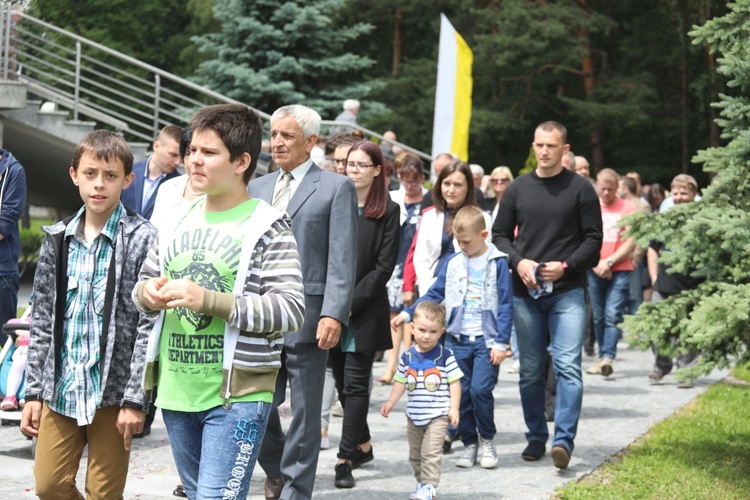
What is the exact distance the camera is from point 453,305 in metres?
7.41

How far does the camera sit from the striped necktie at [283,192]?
5727 millimetres

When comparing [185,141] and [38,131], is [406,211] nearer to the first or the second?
[185,141]

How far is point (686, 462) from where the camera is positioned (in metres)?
7.30

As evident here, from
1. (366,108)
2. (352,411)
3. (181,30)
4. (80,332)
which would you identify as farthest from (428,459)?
(181,30)

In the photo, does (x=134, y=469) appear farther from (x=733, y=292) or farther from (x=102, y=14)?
(x=102, y=14)

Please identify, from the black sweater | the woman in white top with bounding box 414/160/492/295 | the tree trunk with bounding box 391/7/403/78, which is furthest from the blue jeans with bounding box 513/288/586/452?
the tree trunk with bounding box 391/7/403/78

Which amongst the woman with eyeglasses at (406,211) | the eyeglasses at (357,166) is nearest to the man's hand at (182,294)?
the eyeglasses at (357,166)

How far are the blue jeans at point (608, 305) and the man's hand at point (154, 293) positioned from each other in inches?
355

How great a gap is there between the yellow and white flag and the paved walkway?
792 cm

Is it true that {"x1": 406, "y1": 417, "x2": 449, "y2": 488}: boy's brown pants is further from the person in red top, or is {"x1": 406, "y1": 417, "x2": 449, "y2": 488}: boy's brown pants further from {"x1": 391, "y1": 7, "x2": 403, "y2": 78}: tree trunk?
{"x1": 391, "y1": 7, "x2": 403, "y2": 78}: tree trunk

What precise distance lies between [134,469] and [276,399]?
1540 mm

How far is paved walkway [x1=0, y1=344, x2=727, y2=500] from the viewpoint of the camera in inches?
253

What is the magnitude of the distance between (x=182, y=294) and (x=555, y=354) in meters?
4.22

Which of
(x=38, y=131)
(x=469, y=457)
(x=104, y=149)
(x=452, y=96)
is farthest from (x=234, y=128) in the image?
(x=452, y=96)
